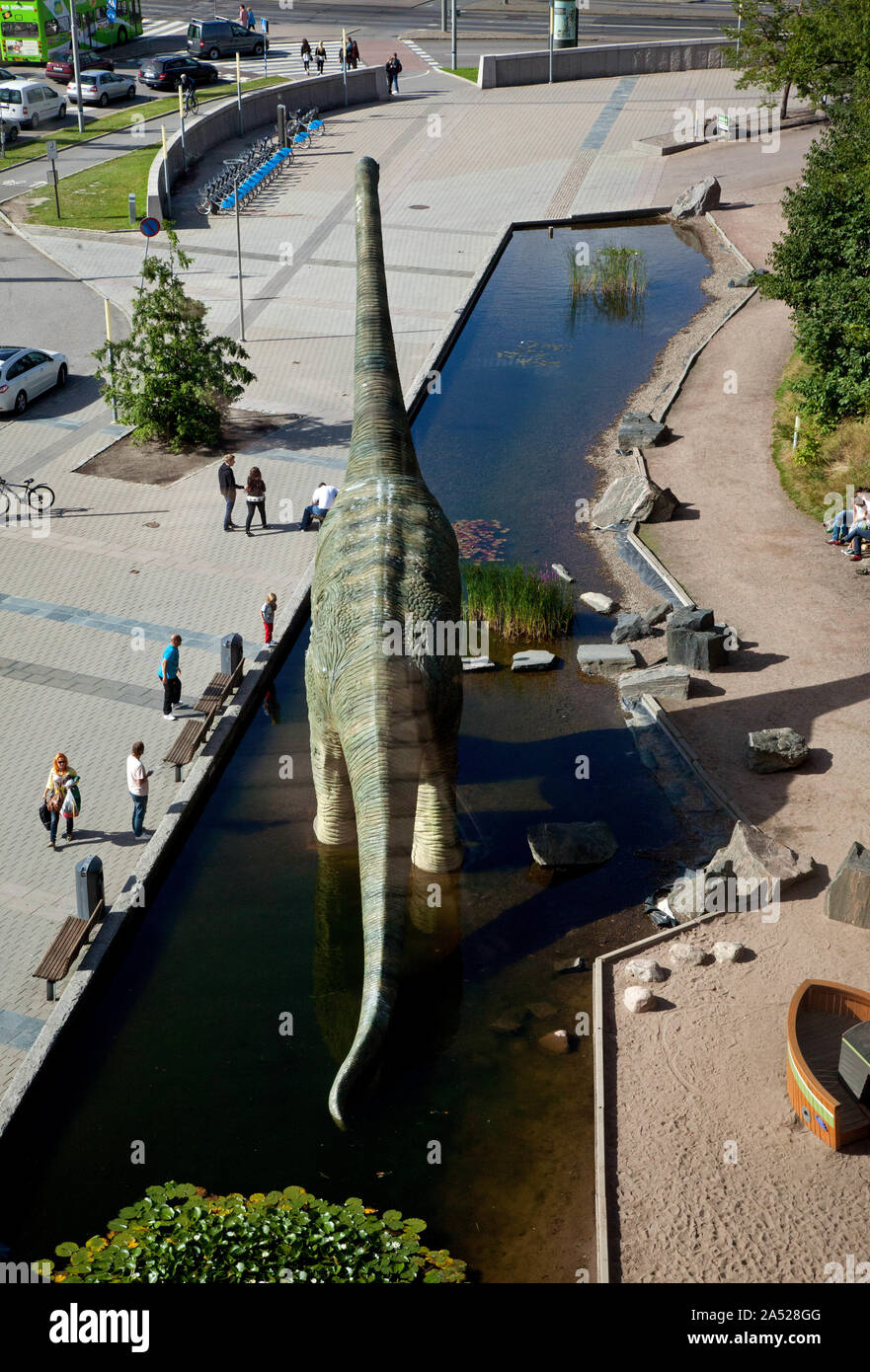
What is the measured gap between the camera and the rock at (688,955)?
16000 millimetres

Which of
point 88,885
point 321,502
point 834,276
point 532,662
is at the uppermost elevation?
point 834,276

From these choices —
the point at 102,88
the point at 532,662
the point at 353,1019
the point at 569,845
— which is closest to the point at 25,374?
the point at 532,662

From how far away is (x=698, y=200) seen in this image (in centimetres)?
4594

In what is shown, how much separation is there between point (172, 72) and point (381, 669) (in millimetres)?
52791

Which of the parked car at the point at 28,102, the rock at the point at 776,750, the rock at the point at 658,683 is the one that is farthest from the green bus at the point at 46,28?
the rock at the point at 776,750

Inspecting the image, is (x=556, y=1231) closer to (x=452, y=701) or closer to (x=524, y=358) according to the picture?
(x=452, y=701)

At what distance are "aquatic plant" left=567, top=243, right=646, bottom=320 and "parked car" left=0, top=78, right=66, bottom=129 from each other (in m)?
24.5

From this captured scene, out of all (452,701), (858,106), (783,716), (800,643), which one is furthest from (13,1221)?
(858,106)

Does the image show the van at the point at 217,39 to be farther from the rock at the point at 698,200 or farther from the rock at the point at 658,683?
the rock at the point at 658,683

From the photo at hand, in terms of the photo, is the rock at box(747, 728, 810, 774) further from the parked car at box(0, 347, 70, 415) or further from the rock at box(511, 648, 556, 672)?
the parked car at box(0, 347, 70, 415)

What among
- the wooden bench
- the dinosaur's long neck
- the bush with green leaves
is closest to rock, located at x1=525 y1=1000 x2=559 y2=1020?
the bush with green leaves

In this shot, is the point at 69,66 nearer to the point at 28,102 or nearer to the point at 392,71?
the point at 28,102

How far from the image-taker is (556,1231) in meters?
13.1

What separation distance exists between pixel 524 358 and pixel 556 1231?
26.3m
